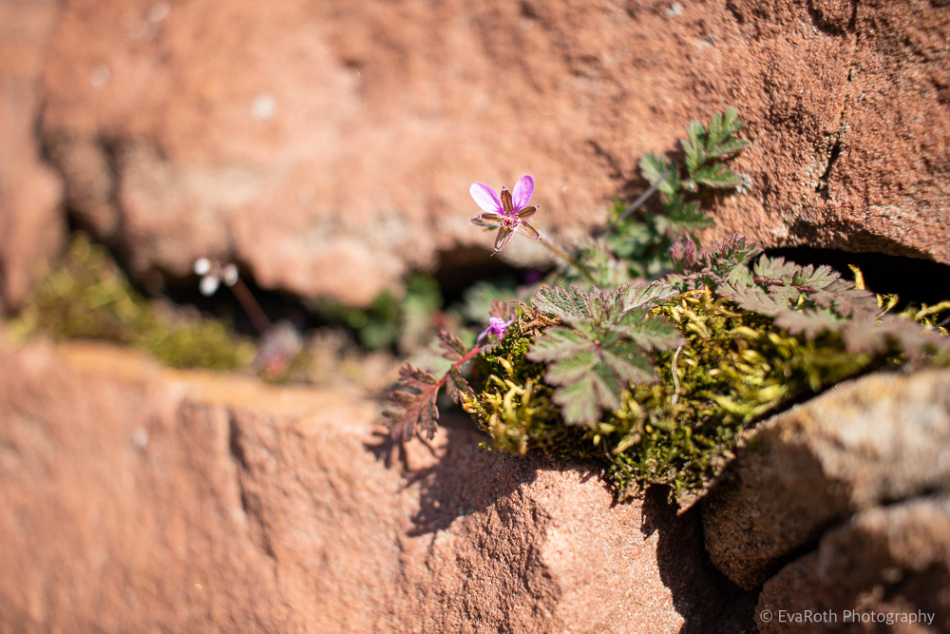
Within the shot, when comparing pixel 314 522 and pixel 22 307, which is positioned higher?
pixel 314 522

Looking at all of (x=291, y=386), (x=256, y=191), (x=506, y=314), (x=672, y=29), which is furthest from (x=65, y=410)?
(x=672, y=29)

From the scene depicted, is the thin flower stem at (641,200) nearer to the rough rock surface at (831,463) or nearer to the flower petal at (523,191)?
the flower petal at (523,191)

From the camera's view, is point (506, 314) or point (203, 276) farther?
point (203, 276)

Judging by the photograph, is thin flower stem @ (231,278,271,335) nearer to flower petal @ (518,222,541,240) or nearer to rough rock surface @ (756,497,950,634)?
flower petal @ (518,222,541,240)

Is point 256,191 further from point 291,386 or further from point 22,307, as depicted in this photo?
point 22,307

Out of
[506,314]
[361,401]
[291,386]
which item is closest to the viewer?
[506,314]

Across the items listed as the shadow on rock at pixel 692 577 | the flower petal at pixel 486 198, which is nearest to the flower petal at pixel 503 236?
the flower petal at pixel 486 198

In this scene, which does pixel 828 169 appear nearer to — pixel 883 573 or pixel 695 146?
pixel 695 146
